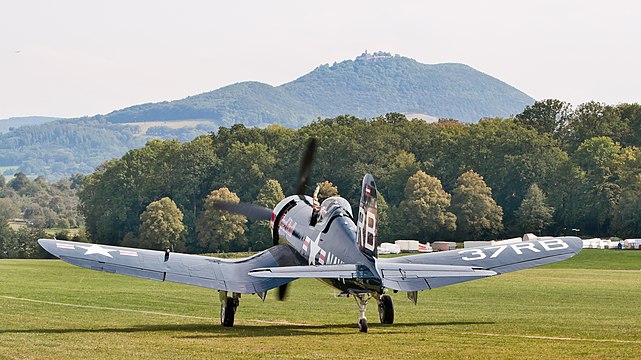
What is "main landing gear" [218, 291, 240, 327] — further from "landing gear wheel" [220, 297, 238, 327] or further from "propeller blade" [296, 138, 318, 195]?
"propeller blade" [296, 138, 318, 195]

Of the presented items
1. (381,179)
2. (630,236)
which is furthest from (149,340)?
(381,179)

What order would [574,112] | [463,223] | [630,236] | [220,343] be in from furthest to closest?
1. [574,112]
2. [463,223]
3. [630,236]
4. [220,343]

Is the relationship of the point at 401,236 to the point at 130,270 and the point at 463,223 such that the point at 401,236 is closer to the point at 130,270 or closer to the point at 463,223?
the point at 463,223

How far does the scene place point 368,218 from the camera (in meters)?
21.1

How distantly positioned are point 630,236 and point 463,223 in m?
15.4

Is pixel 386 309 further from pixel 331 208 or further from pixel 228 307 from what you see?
pixel 228 307

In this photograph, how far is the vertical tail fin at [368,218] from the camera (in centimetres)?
2094

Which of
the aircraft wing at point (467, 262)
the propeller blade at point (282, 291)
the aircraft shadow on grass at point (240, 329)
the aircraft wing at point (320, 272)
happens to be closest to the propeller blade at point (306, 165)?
the propeller blade at point (282, 291)

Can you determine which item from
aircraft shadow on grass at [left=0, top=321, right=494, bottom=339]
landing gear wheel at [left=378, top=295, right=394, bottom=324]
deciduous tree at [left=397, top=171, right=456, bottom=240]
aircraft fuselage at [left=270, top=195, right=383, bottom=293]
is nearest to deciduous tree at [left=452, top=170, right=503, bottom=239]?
deciduous tree at [left=397, top=171, right=456, bottom=240]

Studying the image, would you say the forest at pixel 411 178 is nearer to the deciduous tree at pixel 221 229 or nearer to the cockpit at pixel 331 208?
the deciduous tree at pixel 221 229

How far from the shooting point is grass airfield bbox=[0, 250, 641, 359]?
18.2 meters

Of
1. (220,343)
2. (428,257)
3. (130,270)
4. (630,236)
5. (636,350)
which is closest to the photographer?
(636,350)

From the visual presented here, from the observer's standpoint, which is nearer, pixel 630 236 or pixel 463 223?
pixel 630 236

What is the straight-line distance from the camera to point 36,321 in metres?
24.1
